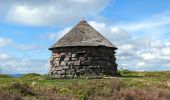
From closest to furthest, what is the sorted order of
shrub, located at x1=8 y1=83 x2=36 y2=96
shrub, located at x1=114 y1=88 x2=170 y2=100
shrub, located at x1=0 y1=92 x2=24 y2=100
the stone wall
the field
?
shrub, located at x1=0 y1=92 x2=24 y2=100 < the field < shrub, located at x1=8 y1=83 x2=36 y2=96 < shrub, located at x1=114 y1=88 x2=170 y2=100 < the stone wall

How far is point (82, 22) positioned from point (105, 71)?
17.0ft

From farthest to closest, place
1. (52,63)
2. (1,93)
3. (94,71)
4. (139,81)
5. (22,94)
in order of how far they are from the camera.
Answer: (52,63) < (94,71) < (139,81) < (22,94) < (1,93)

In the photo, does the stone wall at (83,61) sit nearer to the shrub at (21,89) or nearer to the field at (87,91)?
the field at (87,91)

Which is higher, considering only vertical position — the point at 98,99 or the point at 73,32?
the point at 73,32

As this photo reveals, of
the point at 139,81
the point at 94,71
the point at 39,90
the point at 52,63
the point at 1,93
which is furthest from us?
the point at 52,63

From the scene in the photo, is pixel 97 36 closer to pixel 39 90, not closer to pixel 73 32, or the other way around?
pixel 73 32

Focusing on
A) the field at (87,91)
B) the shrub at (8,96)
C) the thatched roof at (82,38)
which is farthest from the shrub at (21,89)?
the thatched roof at (82,38)

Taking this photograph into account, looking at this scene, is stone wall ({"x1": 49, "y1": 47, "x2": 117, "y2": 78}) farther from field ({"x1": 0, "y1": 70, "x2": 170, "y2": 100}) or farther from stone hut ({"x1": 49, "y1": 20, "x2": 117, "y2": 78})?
field ({"x1": 0, "y1": 70, "x2": 170, "y2": 100})

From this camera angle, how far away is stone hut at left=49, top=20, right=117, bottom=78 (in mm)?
35781

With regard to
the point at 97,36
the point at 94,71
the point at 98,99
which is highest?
the point at 97,36

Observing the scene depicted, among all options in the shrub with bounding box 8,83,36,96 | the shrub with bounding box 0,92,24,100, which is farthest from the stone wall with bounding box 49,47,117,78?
the shrub with bounding box 0,92,24,100

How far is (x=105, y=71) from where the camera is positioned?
36.4 meters

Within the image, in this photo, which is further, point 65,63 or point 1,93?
point 65,63

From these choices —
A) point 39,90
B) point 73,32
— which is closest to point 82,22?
point 73,32
